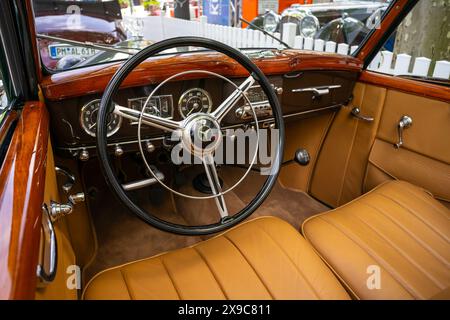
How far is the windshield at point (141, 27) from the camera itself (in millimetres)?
1281

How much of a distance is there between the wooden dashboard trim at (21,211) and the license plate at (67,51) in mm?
493

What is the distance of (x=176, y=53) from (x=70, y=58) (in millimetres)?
419

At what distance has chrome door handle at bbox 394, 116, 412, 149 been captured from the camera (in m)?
1.63

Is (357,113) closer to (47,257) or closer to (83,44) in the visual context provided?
(83,44)

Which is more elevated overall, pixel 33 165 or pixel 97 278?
pixel 33 165

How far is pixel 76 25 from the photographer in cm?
154

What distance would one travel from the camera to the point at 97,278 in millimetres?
1023

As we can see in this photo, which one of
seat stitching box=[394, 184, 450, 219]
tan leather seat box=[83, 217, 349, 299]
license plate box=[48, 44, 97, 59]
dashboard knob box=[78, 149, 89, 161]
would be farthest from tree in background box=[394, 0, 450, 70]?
dashboard knob box=[78, 149, 89, 161]

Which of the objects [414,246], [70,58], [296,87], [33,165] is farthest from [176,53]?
[414,246]

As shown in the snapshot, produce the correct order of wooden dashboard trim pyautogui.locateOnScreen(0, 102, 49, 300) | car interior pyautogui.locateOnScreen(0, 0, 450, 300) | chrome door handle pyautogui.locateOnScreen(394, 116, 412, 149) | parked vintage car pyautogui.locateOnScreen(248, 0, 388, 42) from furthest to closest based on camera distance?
parked vintage car pyautogui.locateOnScreen(248, 0, 388, 42)
chrome door handle pyautogui.locateOnScreen(394, 116, 412, 149)
car interior pyautogui.locateOnScreen(0, 0, 450, 300)
wooden dashboard trim pyautogui.locateOnScreen(0, 102, 49, 300)

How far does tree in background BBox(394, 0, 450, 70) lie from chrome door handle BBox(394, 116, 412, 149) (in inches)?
58.2

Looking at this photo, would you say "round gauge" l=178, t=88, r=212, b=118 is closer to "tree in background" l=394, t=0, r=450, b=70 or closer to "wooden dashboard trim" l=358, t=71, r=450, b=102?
"wooden dashboard trim" l=358, t=71, r=450, b=102

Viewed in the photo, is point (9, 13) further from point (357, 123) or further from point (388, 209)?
point (357, 123)
